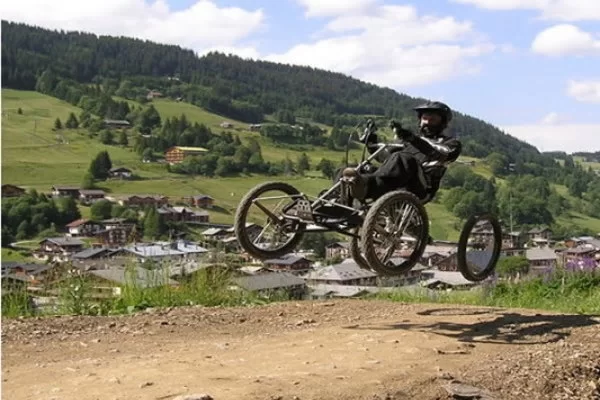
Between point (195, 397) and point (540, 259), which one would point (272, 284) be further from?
point (195, 397)

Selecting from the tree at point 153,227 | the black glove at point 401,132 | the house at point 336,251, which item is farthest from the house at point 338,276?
the tree at point 153,227

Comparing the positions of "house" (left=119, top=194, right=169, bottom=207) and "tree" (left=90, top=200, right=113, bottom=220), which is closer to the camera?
"tree" (left=90, top=200, right=113, bottom=220)

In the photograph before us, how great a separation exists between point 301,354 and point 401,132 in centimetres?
227

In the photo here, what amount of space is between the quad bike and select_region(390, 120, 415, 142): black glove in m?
0.32

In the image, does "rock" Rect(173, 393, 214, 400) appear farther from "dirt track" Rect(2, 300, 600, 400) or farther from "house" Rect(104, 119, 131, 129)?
"house" Rect(104, 119, 131, 129)

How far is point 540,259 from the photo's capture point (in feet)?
47.6

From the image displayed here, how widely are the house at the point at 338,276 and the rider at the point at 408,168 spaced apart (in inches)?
169

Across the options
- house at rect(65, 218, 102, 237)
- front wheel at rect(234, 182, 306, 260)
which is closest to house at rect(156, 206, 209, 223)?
house at rect(65, 218, 102, 237)

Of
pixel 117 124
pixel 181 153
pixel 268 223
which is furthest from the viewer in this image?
pixel 117 124

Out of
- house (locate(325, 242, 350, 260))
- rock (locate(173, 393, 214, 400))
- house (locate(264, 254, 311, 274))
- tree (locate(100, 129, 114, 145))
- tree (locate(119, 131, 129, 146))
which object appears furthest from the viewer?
tree (locate(100, 129, 114, 145))

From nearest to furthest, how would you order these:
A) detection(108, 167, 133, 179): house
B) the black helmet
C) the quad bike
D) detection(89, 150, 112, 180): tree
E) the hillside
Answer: the quad bike < the black helmet < the hillside < detection(108, 167, 133, 179): house < detection(89, 150, 112, 180): tree

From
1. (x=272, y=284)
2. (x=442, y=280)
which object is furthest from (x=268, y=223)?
(x=442, y=280)

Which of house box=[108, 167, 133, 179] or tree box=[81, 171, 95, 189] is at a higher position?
house box=[108, 167, 133, 179]

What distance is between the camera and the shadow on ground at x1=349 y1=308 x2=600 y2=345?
8.30m
